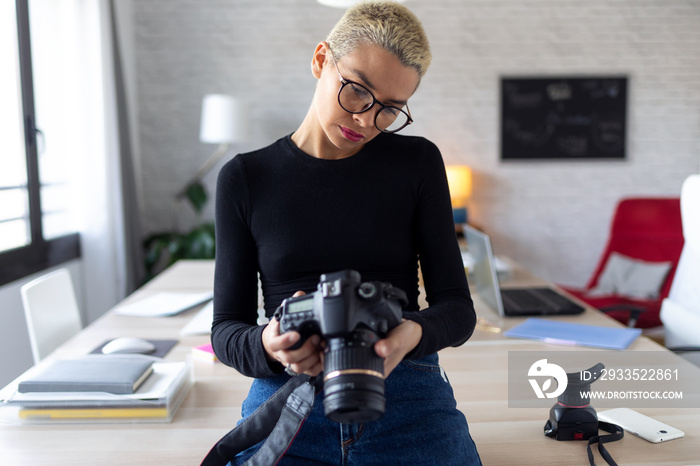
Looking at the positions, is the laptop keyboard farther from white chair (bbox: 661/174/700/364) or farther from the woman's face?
the woman's face

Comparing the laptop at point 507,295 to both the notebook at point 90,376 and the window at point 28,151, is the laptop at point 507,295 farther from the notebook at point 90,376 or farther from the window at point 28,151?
the window at point 28,151

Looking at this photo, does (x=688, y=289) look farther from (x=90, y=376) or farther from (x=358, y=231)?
(x=90, y=376)

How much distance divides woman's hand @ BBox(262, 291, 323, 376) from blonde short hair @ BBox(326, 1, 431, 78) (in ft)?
1.43

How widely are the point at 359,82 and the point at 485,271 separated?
1.21 meters

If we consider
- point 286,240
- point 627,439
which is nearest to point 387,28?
point 286,240

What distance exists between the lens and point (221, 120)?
4.19 m

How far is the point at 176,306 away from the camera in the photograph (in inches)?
83.7

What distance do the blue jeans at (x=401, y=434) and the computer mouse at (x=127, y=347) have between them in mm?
649

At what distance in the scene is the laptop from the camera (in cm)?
197

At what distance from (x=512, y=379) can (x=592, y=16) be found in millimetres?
4199

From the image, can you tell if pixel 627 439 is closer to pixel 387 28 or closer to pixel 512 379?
pixel 512 379

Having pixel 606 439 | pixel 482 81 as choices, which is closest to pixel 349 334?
pixel 606 439

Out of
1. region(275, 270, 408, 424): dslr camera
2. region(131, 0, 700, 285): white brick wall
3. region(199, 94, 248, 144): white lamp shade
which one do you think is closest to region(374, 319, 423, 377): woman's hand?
region(275, 270, 408, 424): dslr camera

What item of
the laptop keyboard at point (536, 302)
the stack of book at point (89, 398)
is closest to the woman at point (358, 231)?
the stack of book at point (89, 398)
